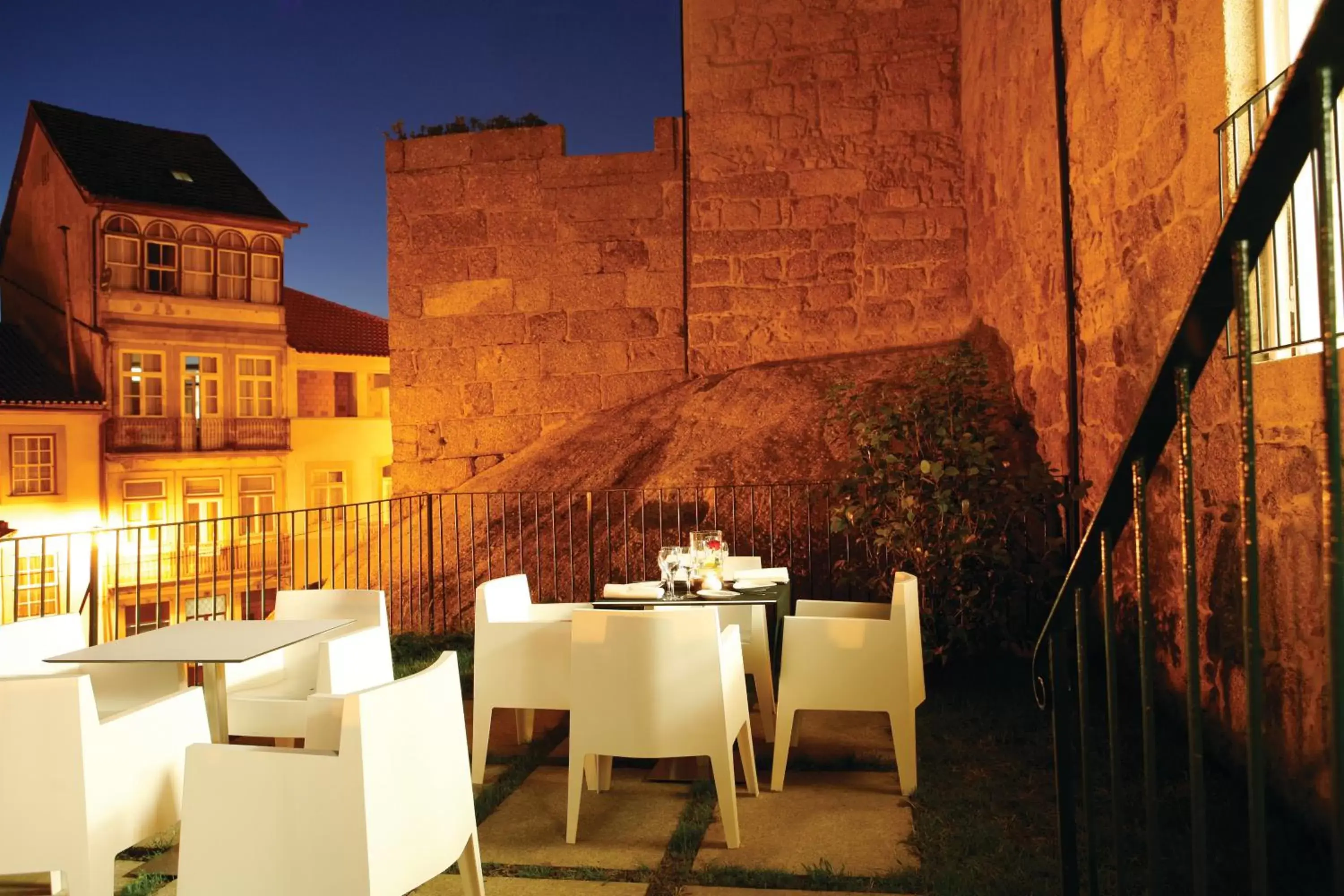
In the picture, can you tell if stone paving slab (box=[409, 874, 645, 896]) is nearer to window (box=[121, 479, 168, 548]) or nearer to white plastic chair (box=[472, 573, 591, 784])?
white plastic chair (box=[472, 573, 591, 784])

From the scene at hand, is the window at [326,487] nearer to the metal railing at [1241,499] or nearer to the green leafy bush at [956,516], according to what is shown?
the green leafy bush at [956,516]

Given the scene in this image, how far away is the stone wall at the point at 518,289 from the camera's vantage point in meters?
8.31

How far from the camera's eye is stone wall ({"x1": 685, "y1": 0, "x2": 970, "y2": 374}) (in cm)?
775

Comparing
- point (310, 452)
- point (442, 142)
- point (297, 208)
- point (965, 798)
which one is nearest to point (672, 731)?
point (965, 798)

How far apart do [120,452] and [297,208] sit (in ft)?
29.8

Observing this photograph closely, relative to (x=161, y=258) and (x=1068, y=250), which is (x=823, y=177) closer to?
(x=1068, y=250)

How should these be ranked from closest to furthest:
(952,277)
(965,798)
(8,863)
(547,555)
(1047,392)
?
(8,863)
(965,798)
(1047,392)
(547,555)
(952,277)

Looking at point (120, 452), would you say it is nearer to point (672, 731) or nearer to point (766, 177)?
point (766, 177)

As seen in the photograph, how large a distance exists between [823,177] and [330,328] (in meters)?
16.4

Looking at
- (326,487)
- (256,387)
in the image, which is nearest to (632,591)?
(256,387)

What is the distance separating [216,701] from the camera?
316 centimetres

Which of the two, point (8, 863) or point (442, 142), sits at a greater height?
point (442, 142)

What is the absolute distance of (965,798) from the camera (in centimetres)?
345

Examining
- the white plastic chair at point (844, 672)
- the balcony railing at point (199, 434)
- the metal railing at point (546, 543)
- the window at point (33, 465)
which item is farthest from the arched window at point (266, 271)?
the white plastic chair at point (844, 672)
